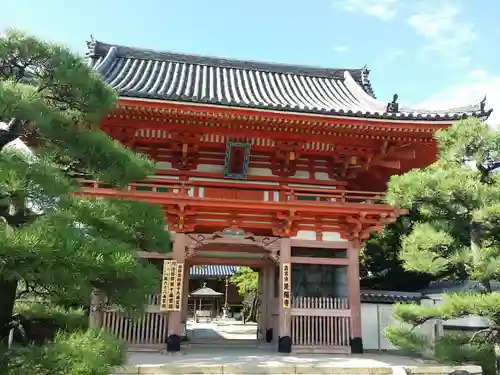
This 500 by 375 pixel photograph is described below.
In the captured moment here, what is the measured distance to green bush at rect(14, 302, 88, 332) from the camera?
461 cm

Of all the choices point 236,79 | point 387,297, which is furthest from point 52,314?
point 236,79

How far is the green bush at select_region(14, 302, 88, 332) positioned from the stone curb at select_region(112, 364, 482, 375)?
2914mm

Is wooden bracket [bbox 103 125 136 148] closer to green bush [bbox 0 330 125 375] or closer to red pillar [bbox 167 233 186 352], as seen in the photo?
red pillar [bbox 167 233 186 352]

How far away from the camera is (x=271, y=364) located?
26.9ft

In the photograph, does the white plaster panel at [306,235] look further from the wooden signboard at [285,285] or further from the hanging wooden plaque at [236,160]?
the hanging wooden plaque at [236,160]

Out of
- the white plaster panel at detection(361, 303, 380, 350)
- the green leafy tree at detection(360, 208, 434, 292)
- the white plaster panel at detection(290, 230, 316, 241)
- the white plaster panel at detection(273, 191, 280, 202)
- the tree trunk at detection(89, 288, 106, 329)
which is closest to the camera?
the tree trunk at detection(89, 288, 106, 329)

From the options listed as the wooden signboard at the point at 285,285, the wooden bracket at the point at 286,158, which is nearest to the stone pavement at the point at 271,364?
the wooden signboard at the point at 285,285

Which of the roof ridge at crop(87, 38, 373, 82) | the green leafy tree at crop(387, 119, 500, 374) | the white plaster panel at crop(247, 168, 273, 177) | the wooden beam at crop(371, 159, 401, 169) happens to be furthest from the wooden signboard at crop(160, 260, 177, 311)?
the roof ridge at crop(87, 38, 373, 82)

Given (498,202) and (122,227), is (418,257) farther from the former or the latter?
(122,227)

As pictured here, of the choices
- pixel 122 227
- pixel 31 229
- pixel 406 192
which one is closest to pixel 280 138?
pixel 406 192

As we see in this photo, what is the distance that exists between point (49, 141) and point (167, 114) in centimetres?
493

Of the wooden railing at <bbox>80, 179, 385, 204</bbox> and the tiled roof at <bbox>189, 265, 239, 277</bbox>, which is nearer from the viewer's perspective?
the wooden railing at <bbox>80, 179, 385, 204</bbox>

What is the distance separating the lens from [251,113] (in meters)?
9.32

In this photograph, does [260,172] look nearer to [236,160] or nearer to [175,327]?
[236,160]
